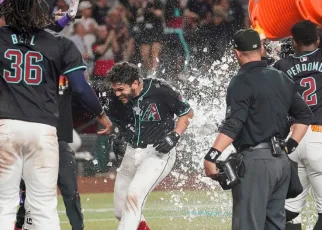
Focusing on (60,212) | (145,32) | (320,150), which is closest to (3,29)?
(320,150)

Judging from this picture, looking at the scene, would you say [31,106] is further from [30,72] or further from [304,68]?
[304,68]

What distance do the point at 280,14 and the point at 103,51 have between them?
676 cm

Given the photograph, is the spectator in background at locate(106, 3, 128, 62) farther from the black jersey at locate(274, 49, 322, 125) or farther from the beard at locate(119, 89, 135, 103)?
the black jersey at locate(274, 49, 322, 125)

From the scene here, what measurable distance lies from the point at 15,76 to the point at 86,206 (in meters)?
6.44

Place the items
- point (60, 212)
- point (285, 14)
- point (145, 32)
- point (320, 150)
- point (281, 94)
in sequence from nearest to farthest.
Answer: point (281, 94) < point (320, 150) < point (285, 14) < point (60, 212) < point (145, 32)

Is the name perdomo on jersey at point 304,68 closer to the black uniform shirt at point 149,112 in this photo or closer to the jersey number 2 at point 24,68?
the black uniform shirt at point 149,112

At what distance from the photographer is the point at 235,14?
18.5 metres

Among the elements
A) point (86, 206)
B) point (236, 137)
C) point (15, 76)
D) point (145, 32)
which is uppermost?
point (15, 76)

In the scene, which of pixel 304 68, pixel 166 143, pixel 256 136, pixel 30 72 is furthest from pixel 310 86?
pixel 30 72

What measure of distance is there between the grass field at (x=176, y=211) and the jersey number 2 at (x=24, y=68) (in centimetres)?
423

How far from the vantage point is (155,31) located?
17.9 meters

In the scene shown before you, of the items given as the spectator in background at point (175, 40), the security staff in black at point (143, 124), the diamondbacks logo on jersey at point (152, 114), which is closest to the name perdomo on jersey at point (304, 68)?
the security staff in black at point (143, 124)

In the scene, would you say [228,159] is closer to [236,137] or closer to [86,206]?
[236,137]

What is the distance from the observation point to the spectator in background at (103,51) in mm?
17125
